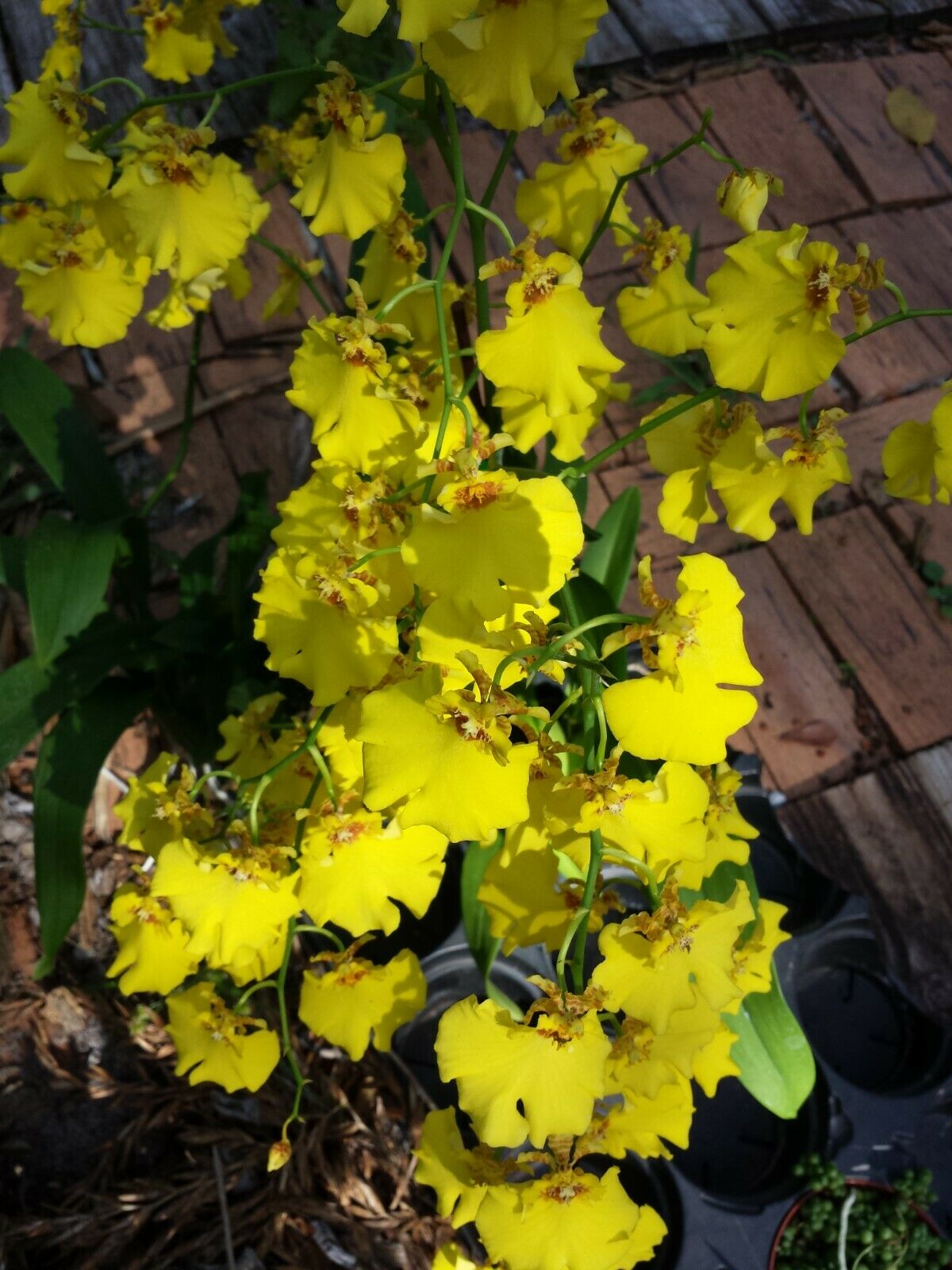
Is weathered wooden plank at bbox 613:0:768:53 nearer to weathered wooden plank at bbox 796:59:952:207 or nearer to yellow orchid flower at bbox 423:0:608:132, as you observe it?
weathered wooden plank at bbox 796:59:952:207

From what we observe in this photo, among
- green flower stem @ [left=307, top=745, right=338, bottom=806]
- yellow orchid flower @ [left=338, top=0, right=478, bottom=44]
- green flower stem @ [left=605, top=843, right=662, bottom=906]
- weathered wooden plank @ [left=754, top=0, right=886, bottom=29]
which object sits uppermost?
yellow orchid flower @ [left=338, top=0, right=478, bottom=44]

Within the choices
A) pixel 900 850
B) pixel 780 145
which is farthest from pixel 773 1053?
pixel 780 145

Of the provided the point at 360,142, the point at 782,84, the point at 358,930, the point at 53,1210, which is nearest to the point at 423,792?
the point at 358,930

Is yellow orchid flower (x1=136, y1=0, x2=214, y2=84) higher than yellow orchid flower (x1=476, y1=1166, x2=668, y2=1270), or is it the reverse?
yellow orchid flower (x1=136, y1=0, x2=214, y2=84)

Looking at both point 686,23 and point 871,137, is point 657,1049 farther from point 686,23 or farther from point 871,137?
point 686,23

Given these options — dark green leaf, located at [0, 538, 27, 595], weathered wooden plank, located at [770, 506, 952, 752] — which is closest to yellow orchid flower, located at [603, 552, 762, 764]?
dark green leaf, located at [0, 538, 27, 595]
